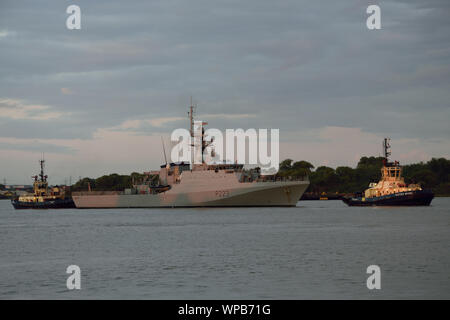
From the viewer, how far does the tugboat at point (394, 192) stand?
7675 cm

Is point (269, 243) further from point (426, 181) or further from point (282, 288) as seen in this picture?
point (426, 181)

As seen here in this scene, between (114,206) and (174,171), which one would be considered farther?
(114,206)

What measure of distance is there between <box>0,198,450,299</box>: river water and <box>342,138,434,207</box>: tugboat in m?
31.6

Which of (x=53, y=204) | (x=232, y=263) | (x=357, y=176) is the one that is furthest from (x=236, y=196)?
(x=357, y=176)

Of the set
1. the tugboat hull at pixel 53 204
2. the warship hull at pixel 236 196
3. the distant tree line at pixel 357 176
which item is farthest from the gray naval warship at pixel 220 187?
the distant tree line at pixel 357 176

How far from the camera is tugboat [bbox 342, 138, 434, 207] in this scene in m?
76.8

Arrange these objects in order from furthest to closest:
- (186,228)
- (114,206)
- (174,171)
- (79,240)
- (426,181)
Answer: (426,181) → (114,206) → (174,171) → (186,228) → (79,240)

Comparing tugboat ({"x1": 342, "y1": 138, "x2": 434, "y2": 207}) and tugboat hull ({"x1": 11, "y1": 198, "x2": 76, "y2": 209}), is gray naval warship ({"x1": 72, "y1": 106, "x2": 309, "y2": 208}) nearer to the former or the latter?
tugboat ({"x1": 342, "y1": 138, "x2": 434, "y2": 207})

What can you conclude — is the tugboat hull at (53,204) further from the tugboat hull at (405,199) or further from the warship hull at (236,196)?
the tugboat hull at (405,199)

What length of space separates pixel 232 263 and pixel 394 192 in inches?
2198

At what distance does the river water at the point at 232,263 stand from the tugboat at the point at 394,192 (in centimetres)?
3163
